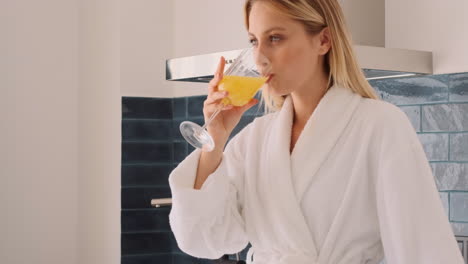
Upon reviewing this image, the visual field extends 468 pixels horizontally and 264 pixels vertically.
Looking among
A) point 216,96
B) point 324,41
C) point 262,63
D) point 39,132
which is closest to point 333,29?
point 324,41

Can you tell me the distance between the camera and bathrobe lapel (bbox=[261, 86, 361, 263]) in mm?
1676

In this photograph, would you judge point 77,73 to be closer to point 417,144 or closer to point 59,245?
point 59,245

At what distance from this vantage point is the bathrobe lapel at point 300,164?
1.68 m

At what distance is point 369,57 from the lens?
2342mm

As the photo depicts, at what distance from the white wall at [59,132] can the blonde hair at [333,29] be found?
1.72 metres

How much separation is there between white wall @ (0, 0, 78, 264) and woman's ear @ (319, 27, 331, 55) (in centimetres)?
206

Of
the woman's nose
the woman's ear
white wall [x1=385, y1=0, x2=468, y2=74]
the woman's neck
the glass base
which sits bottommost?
the glass base

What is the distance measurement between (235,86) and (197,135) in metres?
0.13

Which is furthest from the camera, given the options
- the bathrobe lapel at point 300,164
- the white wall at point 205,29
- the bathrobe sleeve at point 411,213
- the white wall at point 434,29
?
the white wall at point 205,29

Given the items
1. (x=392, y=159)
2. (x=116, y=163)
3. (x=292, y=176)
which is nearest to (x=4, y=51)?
(x=116, y=163)

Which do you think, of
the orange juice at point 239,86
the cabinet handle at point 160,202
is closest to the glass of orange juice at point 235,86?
the orange juice at point 239,86

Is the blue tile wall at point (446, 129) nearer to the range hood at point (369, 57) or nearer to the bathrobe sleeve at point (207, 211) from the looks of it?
the range hood at point (369, 57)

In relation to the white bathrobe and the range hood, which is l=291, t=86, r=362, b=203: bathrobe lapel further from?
the range hood

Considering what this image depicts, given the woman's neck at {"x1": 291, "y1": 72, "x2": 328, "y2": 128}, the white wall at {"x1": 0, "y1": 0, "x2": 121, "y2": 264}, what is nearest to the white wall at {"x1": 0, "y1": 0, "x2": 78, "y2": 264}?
the white wall at {"x1": 0, "y1": 0, "x2": 121, "y2": 264}
